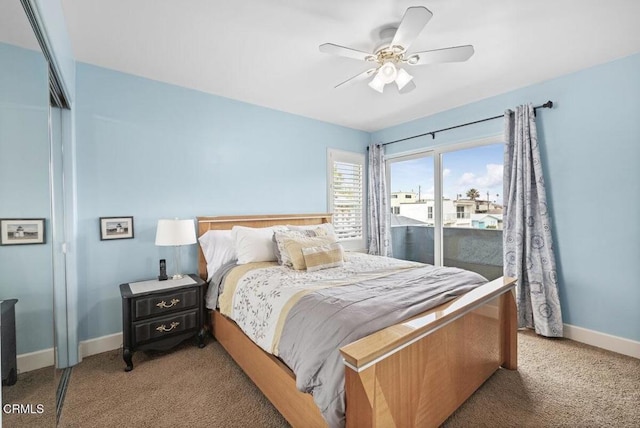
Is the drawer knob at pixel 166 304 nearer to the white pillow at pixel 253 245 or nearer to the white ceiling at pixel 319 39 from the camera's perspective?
the white pillow at pixel 253 245

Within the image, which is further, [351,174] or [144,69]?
[351,174]

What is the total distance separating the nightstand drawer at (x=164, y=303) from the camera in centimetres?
230

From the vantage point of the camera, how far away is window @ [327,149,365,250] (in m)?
4.39

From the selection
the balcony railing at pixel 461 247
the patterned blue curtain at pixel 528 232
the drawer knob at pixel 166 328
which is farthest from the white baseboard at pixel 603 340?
the drawer knob at pixel 166 328

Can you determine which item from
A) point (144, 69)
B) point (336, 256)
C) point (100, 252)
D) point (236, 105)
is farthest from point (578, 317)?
point (144, 69)

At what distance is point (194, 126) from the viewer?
3.09 meters

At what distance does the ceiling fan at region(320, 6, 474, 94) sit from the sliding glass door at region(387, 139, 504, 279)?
1.77 m

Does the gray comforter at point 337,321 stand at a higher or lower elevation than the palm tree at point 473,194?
lower

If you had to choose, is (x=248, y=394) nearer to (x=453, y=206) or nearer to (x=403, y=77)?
(x=403, y=77)

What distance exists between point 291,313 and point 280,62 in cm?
214

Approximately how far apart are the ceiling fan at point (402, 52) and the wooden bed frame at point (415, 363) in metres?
1.68

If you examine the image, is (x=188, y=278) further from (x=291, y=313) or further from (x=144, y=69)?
(x=144, y=69)

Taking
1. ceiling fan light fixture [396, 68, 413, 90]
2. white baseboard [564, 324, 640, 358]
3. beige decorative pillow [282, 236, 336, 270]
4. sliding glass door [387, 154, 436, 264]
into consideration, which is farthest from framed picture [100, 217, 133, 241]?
white baseboard [564, 324, 640, 358]

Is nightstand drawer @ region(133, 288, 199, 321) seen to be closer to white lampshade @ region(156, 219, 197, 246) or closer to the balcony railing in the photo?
white lampshade @ region(156, 219, 197, 246)
